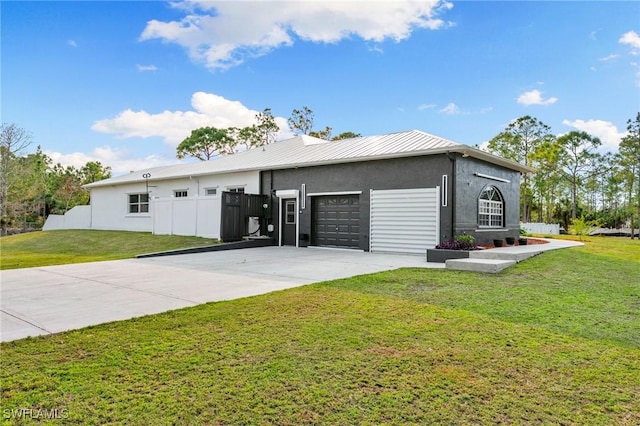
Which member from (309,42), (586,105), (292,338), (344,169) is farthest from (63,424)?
(586,105)

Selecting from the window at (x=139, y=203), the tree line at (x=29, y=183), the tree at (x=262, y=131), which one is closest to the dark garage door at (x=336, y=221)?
the window at (x=139, y=203)

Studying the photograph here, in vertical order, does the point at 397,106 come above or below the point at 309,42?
below

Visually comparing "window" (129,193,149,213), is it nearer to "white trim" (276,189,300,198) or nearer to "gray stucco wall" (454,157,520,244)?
"white trim" (276,189,300,198)

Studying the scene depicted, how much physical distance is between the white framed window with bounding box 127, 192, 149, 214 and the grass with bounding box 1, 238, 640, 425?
18.3 m

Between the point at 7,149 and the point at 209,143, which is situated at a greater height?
the point at 209,143

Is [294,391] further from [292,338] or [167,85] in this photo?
[167,85]

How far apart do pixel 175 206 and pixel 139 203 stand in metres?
5.07

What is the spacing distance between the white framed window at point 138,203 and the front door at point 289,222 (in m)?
9.48

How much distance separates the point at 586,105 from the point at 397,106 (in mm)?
11258

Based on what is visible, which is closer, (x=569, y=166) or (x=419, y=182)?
(x=419, y=182)

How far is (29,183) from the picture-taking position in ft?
106

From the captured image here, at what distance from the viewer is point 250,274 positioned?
8398 mm

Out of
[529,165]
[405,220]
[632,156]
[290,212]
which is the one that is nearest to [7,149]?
[290,212]

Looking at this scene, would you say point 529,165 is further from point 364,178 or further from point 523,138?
point 364,178
